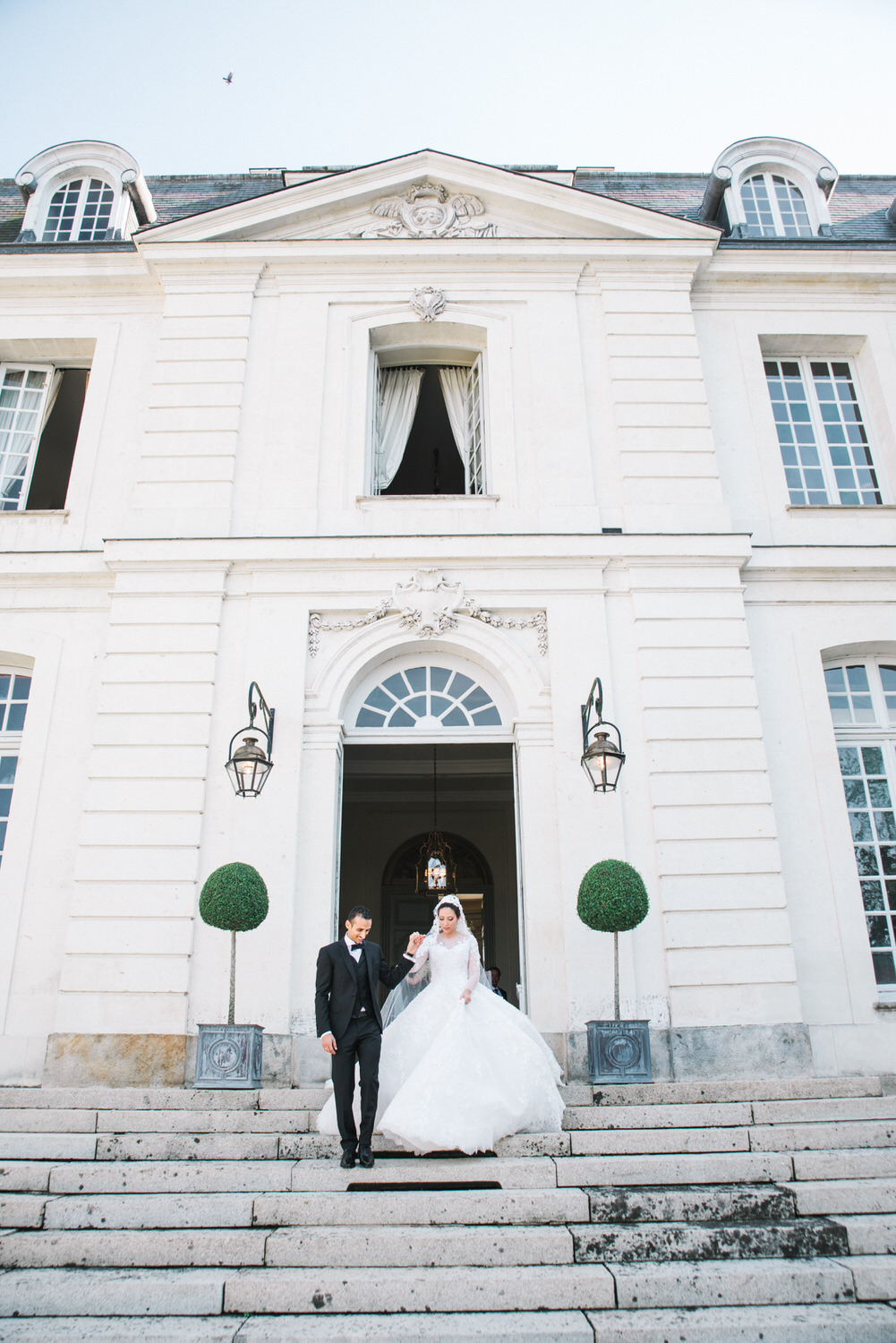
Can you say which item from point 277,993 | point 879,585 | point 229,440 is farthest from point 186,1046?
point 879,585

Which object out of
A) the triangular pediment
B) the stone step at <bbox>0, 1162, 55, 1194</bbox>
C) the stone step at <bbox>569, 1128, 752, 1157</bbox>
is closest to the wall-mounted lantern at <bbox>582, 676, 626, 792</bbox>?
the stone step at <bbox>569, 1128, 752, 1157</bbox>

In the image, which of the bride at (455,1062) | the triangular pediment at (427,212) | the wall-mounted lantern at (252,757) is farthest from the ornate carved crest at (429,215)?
the bride at (455,1062)

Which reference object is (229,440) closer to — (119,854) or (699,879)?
(119,854)

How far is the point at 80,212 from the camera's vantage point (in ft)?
33.5

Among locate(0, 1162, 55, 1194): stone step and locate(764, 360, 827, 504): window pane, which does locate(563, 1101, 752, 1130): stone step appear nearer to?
locate(0, 1162, 55, 1194): stone step

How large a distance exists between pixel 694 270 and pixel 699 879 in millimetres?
6551

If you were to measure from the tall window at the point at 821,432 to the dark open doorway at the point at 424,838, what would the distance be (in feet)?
18.1

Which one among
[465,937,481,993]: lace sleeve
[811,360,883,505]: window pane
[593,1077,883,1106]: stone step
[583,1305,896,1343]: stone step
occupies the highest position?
[811,360,883,505]: window pane

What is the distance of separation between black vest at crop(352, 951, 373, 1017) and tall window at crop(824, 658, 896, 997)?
4.61 meters

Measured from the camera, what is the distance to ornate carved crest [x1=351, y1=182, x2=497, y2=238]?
31.0ft

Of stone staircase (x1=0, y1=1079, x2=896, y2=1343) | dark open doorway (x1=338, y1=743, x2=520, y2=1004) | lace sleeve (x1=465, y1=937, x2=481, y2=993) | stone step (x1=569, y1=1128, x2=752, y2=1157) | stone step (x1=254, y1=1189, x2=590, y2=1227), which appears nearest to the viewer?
stone staircase (x1=0, y1=1079, x2=896, y2=1343)

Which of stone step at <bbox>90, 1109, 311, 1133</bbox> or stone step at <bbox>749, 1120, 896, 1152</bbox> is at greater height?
stone step at <bbox>90, 1109, 311, 1133</bbox>

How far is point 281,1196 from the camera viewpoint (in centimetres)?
396

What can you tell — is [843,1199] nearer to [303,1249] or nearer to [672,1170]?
[672,1170]
